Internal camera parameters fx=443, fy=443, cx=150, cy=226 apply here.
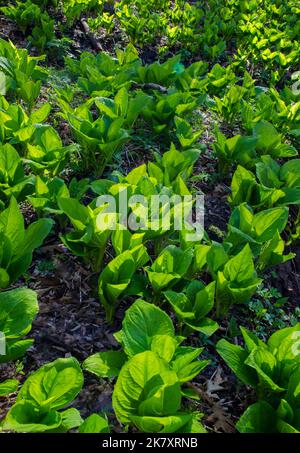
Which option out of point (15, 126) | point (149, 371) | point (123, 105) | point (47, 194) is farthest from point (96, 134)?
point (149, 371)

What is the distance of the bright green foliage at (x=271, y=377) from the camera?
6.84ft

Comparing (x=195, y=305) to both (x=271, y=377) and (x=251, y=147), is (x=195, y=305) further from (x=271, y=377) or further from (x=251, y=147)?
(x=251, y=147)

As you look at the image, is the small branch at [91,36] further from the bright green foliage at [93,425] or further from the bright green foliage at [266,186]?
the bright green foliage at [93,425]

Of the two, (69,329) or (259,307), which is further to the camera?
(259,307)

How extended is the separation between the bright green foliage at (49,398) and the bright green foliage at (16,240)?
0.72 metres

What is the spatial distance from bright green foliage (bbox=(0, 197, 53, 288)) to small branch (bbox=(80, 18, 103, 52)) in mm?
3829

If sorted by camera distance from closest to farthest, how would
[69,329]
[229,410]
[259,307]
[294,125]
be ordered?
1. [229,410]
2. [69,329]
3. [259,307]
4. [294,125]

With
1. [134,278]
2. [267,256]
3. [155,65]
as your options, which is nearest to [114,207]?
[134,278]

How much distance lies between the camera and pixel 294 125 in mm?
4449

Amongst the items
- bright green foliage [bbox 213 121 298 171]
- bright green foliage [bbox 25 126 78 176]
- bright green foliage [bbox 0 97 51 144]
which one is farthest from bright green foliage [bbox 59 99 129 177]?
bright green foliage [bbox 213 121 298 171]

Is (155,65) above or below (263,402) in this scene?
above
